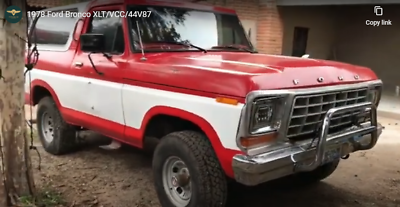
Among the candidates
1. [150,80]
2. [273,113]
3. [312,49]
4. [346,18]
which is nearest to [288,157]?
[273,113]

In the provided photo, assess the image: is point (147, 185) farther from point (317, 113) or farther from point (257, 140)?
point (317, 113)

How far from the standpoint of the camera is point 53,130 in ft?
16.6

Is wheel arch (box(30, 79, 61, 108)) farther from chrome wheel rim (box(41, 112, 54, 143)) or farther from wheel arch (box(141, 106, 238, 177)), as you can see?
wheel arch (box(141, 106, 238, 177))

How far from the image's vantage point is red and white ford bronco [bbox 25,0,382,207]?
285cm

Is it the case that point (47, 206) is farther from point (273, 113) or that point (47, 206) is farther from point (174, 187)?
point (273, 113)

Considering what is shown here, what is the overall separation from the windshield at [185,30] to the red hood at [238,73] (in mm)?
253

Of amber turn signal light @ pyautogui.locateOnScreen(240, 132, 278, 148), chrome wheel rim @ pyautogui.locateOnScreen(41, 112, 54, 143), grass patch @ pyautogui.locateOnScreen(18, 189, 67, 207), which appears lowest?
grass patch @ pyautogui.locateOnScreen(18, 189, 67, 207)

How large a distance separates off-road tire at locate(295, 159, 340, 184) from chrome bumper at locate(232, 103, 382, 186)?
813mm

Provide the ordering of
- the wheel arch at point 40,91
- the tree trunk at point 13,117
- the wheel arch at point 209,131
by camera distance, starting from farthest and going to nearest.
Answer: the wheel arch at point 40,91, the tree trunk at point 13,117, the wheel arch at point 209,131

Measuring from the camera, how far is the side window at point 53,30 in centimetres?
490

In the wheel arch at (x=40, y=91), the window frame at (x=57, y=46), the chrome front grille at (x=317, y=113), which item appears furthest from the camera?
the wheel arch at (x=40, y=91)

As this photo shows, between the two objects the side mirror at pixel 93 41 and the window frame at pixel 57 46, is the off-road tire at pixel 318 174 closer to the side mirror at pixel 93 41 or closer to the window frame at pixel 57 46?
the side mirror at pixel 93 41

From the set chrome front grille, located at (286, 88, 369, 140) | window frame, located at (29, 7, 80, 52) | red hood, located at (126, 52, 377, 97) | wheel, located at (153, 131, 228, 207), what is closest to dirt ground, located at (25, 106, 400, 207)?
wheel, located at (153, 131, 228, 207)

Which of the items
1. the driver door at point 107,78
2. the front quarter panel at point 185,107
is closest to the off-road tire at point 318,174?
the front quarter panel at point 185,107
